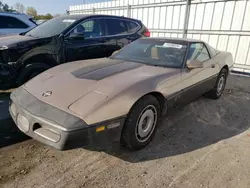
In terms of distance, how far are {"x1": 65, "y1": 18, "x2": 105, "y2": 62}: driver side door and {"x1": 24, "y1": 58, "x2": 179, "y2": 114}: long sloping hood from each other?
4.43 ft

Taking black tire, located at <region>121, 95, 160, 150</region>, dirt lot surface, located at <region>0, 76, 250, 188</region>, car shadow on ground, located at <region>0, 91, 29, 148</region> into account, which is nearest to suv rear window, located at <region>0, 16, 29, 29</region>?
car shadow on ground, located at <region>0, 91, 29, 148</region>

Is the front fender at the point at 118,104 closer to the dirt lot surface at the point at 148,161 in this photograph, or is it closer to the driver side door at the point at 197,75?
the dirt lot surface at the point at 148,161

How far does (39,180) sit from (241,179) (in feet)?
7.11

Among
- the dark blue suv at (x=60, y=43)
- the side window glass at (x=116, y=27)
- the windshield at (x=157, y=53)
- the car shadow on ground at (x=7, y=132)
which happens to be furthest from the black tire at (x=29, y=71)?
the side window glass at (x=116, y=27)

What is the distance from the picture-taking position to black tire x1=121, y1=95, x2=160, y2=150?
94.0 inches

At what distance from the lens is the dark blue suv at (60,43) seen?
3.82 meters

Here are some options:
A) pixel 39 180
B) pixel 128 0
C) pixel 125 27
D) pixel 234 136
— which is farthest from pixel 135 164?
pixel 128 0

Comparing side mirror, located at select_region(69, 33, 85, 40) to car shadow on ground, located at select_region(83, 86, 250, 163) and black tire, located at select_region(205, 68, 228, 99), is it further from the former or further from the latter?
black tire, located at select_region(205, 68, 228, 99)

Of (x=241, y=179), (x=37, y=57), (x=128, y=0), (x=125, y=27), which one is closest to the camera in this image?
(x=241, y=179)

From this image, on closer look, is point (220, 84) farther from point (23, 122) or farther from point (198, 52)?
point (23, 122)

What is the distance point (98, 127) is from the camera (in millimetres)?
2068

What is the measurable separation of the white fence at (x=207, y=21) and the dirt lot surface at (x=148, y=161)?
15.0ft

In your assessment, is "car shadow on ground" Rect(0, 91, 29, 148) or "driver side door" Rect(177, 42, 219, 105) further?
"driver side door" Rect(177, 42, 219, 105)

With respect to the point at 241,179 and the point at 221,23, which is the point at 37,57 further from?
the point at 221,23
